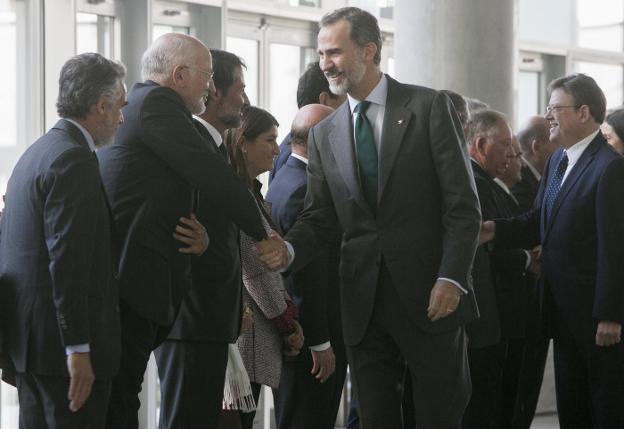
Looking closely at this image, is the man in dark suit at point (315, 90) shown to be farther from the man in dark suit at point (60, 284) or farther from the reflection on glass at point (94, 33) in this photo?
the man in dark suit at point (60, 284)

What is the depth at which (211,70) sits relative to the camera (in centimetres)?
379

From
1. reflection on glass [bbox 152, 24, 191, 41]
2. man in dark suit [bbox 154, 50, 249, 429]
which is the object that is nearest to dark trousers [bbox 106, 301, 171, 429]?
man in dark suit [bbox 154, 50, 249, 429]

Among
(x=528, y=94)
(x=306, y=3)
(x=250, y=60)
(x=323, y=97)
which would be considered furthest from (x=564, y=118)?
(x=528, y=94)

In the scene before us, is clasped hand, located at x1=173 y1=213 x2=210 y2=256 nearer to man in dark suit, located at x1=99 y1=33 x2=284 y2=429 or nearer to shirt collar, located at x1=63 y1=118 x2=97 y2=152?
man in dark suit, located at x1=99 y1=33 x2=284 y2=429

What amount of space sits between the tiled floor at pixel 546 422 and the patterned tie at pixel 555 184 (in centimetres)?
259

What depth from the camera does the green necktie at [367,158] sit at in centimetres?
371

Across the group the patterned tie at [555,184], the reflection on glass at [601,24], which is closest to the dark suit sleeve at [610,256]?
the patterned tie at [555,184]

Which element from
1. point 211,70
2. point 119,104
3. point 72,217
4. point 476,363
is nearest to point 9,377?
point 72,217

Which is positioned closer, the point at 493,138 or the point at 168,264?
the point at 168,264

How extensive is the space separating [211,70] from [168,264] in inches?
26.1

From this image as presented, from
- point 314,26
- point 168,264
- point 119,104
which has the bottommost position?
point 168,264

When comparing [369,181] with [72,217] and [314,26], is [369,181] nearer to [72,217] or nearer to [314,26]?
[72,217]

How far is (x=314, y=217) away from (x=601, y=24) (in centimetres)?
601

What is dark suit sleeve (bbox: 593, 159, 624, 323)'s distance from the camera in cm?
445
